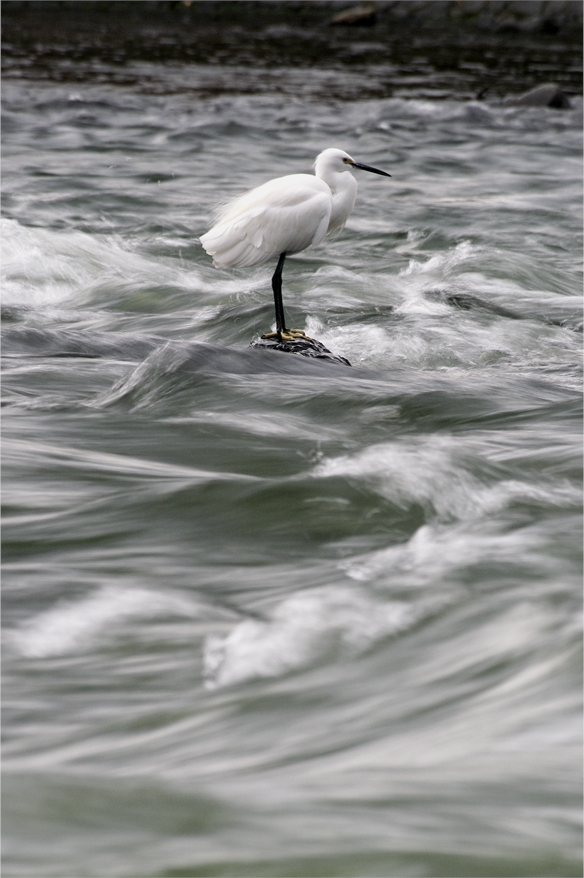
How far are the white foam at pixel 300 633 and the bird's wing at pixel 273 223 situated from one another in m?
3.16

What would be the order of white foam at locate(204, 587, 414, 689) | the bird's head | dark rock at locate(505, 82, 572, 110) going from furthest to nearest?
dark rock at locate(505, 82, 572, 110), the bird's head, white foam at locate(204, 587, 414, 689)

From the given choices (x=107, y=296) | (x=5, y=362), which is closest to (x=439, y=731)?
(x=5, y=362)

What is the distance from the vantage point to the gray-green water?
1936 mm

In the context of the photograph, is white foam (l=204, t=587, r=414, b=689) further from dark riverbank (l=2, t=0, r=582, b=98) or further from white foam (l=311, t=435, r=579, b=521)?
→ dark riverbank (l=2, t=0, r=582, b=98)

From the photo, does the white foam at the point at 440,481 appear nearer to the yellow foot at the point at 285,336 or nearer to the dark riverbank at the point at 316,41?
the yellow foot at the point at 285,336

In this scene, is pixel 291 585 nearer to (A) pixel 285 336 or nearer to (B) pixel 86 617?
(B) pixel 86 617

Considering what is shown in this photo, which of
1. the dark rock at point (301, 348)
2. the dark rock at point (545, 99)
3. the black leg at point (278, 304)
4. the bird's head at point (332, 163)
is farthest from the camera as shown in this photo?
the dark rock at point (545, 99)

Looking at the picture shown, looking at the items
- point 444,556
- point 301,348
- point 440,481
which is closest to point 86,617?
point 444,556

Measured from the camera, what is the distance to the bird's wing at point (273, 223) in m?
5.48

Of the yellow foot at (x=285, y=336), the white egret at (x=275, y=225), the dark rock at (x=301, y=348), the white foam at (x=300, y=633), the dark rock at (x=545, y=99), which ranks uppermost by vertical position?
the dark rock at (x=545, y=99)

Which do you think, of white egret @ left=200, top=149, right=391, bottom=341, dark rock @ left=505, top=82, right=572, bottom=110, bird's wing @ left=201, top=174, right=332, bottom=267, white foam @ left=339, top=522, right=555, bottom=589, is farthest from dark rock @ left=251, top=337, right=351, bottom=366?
dark rock @ left=505, top=82, right=572, bottom=110

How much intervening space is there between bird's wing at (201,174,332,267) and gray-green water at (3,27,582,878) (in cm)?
59

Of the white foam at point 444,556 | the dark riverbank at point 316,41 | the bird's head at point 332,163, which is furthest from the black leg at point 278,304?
the dark riverbank at point 316,41

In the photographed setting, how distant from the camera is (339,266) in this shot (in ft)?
26.0
